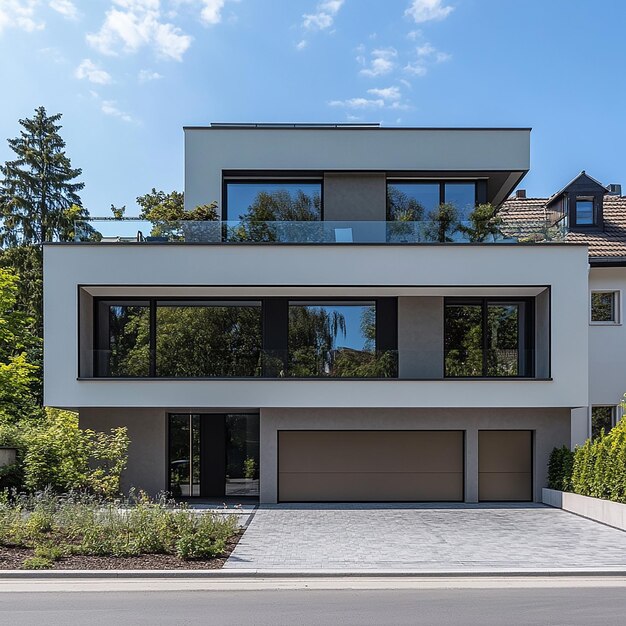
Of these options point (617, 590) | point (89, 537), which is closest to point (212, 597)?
point (89, 537)

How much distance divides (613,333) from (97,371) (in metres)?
14.3

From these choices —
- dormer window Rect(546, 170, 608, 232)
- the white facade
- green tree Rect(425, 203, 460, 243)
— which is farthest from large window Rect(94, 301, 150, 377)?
dormer window Rect(546, 170, 608, 232)

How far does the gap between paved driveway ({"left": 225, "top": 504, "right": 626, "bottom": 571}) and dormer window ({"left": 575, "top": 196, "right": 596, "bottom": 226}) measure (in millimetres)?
9450

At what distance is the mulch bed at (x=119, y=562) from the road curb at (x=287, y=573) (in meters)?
0.24

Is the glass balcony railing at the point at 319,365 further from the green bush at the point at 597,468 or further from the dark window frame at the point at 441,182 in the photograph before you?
the dark window frame at the point at 441,182

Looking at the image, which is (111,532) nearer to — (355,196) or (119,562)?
(119,562)

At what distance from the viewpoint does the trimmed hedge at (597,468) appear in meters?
14.1

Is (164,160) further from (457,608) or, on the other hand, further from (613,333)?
(457,608)

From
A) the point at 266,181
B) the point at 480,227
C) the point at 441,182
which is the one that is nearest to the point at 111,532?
the point at 480,227

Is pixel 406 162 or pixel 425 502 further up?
pixel 406 162

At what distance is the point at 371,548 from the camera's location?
11.7m

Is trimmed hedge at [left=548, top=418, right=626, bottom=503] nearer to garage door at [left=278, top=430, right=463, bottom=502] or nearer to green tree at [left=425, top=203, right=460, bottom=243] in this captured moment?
garage door at [left=278, top=430, right=463, bottom=502]

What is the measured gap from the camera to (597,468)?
14.8 m

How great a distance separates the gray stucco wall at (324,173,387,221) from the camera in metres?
19.4
